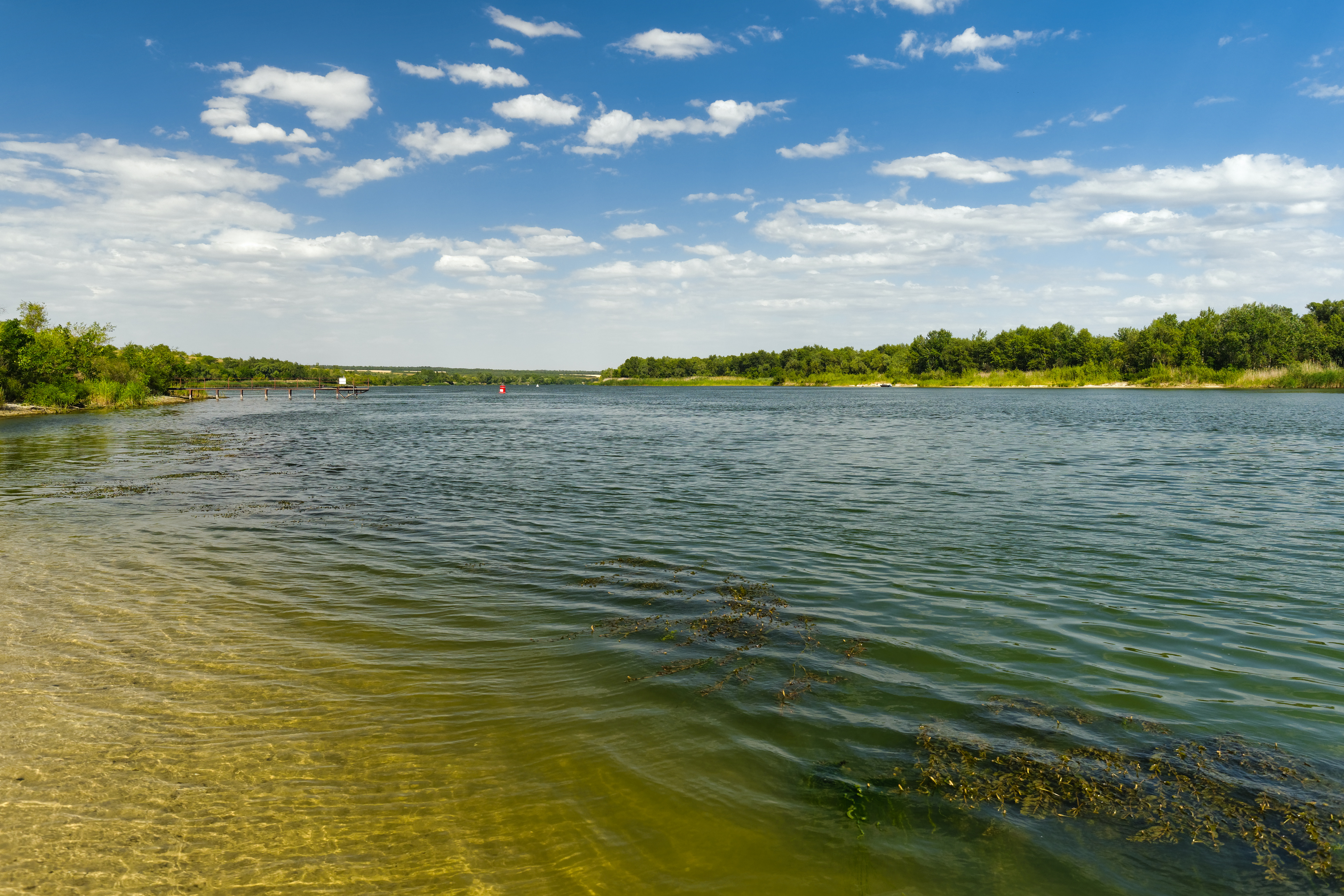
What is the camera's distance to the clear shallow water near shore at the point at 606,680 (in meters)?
4.67

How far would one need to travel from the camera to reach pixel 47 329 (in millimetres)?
69250

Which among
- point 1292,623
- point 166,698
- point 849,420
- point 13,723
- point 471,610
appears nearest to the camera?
point 13,723

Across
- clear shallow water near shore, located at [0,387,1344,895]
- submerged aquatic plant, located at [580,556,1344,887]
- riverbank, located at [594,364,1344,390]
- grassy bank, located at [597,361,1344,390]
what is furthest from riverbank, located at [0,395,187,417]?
grassy bank, located at [597,361,1344,390]

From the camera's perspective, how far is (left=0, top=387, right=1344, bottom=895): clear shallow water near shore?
4.67m

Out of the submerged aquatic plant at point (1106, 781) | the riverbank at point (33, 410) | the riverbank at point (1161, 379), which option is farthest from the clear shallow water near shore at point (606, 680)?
the riverbank at point (1161, 379)

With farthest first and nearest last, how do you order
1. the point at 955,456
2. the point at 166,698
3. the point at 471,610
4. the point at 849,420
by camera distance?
the point at 849,420
the point at 955,456
the point at 471,610
the point at 166,698

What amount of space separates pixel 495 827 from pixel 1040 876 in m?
3.80

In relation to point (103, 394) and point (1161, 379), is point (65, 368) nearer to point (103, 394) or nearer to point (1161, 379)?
point (103, 394)

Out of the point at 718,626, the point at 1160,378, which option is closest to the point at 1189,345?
the point at 1160,378

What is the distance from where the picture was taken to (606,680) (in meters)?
7.70

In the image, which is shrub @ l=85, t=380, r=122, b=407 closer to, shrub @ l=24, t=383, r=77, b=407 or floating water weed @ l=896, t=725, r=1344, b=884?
shrub @ l=24, t=383, r=77, b=407

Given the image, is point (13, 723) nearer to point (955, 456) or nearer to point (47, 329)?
point (955, 456)

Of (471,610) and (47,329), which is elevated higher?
(47,329)

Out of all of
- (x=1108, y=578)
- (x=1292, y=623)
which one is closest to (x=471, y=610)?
(x=1108, y=578)
